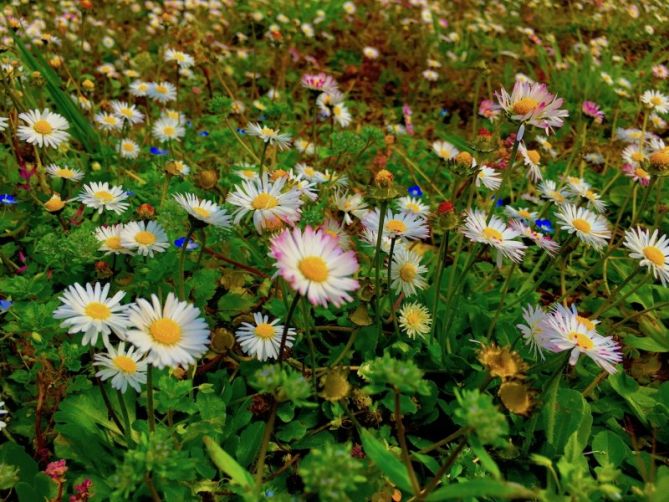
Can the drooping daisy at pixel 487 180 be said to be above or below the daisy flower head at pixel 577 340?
above

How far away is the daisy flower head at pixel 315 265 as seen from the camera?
3.53 feet

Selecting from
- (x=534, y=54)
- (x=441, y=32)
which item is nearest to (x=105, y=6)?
(x=441, y=32)

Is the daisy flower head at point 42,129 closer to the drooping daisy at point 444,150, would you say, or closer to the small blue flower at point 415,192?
the small blue flower at point 415,192

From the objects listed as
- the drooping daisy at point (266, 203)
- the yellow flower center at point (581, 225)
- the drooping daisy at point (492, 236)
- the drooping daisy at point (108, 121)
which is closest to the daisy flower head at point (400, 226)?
the drooping daisy at point (492, 236)

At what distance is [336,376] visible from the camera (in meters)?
1.22

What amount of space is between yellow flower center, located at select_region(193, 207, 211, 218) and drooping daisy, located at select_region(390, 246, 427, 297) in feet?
2.01

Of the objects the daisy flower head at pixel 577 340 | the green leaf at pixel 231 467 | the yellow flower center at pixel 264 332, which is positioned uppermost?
the yellow flower center at pixel 264 332

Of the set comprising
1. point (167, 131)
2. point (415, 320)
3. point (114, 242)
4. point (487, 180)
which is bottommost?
point (415, 320)

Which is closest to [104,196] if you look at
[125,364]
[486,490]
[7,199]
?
[7,199]

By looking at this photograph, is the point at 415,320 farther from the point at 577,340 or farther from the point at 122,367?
the point at 122,367

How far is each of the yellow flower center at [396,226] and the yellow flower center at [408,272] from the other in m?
0.13

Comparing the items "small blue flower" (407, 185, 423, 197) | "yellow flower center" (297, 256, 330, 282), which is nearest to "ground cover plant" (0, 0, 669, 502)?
"yellow flower center" (297, 256, 330, 282)

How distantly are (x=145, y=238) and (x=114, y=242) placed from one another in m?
0.10

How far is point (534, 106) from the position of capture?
1567mm
